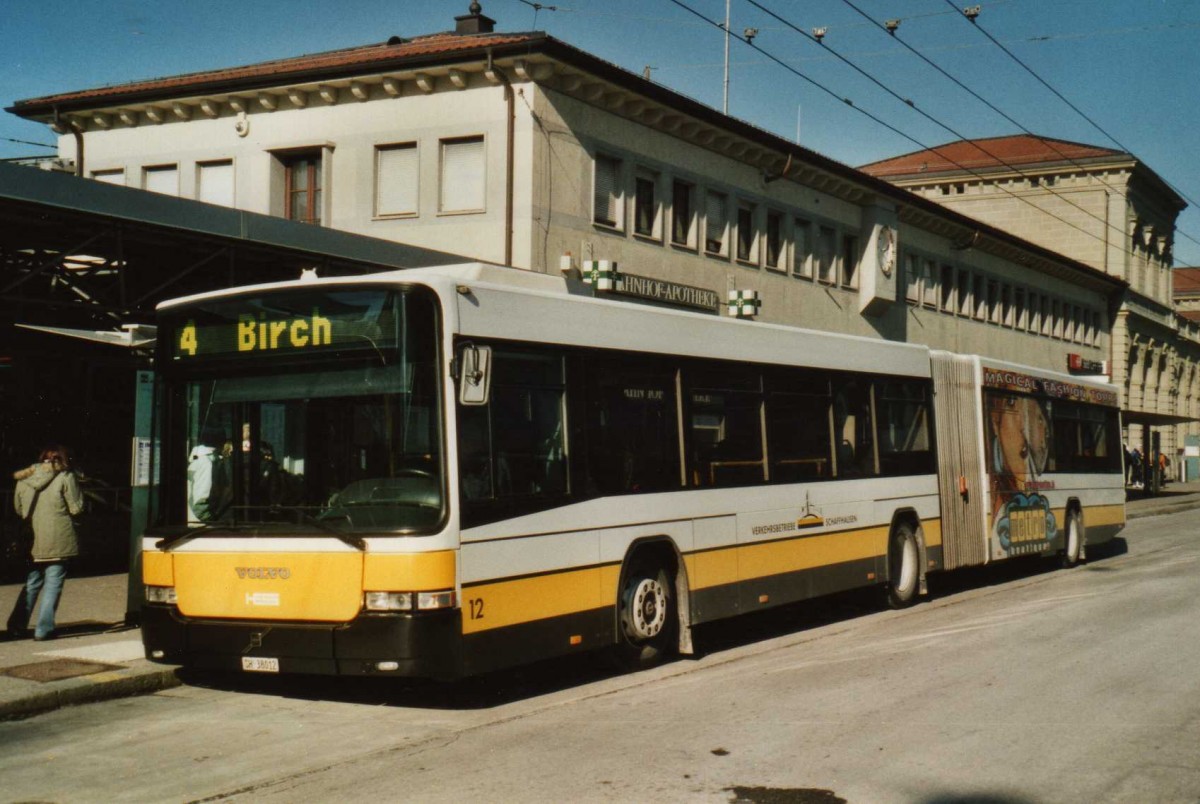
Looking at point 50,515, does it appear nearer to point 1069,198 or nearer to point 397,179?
point 397,179

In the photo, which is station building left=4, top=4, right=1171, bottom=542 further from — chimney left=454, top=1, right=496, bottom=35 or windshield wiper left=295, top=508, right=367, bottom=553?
windshield wiper left=295, top=508, right=367, bottom=553

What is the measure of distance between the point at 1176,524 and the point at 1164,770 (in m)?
29.1

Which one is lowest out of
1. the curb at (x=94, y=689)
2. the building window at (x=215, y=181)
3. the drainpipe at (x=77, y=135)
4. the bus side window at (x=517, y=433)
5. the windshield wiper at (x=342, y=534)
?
the curb at (x=94, y=689)

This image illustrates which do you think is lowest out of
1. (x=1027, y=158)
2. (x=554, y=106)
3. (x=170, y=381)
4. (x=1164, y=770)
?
(x=1164, y=770)

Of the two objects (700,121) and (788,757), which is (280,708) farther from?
(700,121)

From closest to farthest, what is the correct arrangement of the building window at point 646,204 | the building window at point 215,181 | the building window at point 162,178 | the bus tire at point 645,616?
the bus tire at point 645,616
the building window at point 646,204
the building window at point 215,181
the building window at point 162,178

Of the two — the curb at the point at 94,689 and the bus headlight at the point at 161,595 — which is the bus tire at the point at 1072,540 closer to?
the curb at the point at 94,689

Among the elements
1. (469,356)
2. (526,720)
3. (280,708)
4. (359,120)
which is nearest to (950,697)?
(526,720)

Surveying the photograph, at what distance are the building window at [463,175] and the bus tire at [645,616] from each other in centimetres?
1633

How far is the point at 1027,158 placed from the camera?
65438 millimetres

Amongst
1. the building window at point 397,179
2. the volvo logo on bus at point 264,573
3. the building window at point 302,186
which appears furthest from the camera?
the building window at point 302,186

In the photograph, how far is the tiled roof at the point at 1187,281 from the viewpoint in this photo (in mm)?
99625

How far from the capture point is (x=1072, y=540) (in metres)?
20.8

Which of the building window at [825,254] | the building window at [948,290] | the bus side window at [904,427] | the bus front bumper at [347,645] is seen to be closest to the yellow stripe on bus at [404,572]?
the bus front bumper at [347,645]
